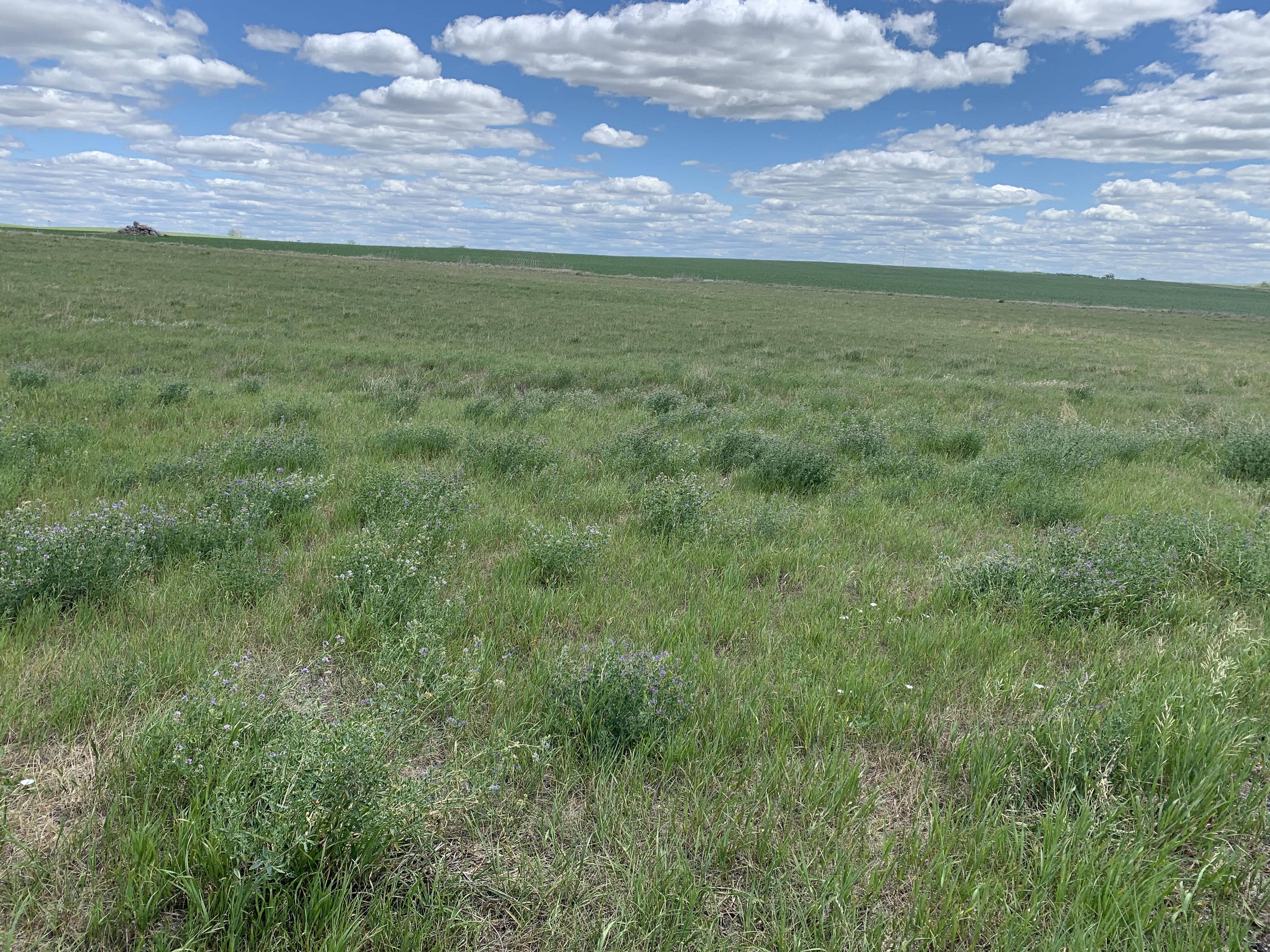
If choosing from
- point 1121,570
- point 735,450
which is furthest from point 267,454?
point 1121,570

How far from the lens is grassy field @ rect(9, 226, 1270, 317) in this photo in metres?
78.6

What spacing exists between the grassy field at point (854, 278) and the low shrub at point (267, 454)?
71260mm

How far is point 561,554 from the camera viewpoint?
4.77m

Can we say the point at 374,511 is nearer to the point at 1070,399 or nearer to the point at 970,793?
the point at 970,793

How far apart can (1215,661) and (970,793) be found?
1807mm

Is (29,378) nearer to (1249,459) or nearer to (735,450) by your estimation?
(735,450)

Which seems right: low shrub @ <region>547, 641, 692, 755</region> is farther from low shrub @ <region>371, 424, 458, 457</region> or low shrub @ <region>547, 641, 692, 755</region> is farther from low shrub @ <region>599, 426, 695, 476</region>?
low shrub @ <region>371, 424, 458, 457</region>

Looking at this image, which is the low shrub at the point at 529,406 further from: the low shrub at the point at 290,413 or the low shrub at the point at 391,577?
the low shrub at the point at 391,577

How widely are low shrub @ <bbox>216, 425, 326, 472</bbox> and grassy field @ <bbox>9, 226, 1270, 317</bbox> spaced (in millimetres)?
71260

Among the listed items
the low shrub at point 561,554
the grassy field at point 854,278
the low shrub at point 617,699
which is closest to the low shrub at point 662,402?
the low shrub at point 561,554

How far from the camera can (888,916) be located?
7.18 feet

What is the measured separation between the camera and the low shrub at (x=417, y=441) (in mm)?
8172

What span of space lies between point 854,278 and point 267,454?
10773 centimetres

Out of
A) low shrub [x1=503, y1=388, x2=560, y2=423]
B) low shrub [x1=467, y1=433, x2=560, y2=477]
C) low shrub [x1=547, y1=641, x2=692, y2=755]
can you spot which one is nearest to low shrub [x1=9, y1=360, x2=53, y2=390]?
low shrub [x1=503, y1=388, x2=560, y2=423]
